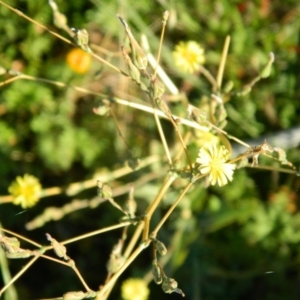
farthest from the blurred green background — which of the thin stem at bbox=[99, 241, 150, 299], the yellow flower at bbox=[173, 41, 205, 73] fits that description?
the thin stem at bbox=[99, 241, 150, 299]

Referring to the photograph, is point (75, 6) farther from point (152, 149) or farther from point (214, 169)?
point (214, 169)

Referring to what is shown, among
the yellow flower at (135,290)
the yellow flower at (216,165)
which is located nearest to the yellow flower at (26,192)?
the yellow flower at (135,290)

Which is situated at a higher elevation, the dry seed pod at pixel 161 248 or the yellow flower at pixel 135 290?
the dry seed pod at pixel 161 248

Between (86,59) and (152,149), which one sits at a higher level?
(86,59)

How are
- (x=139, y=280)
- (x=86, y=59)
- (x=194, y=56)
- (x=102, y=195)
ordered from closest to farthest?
(x=102, y=195) < (x=194, y=56) < (x=139, y=280) < (x=86, y=59)

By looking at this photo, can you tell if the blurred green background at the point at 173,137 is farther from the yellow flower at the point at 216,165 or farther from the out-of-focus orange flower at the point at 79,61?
the yellow flower at the point at 216,165

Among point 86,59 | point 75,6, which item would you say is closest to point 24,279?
point 86,59

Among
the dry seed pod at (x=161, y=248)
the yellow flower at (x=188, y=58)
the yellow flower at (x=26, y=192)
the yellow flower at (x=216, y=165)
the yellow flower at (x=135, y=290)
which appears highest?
the yellow flower at (x=188, y=58)
